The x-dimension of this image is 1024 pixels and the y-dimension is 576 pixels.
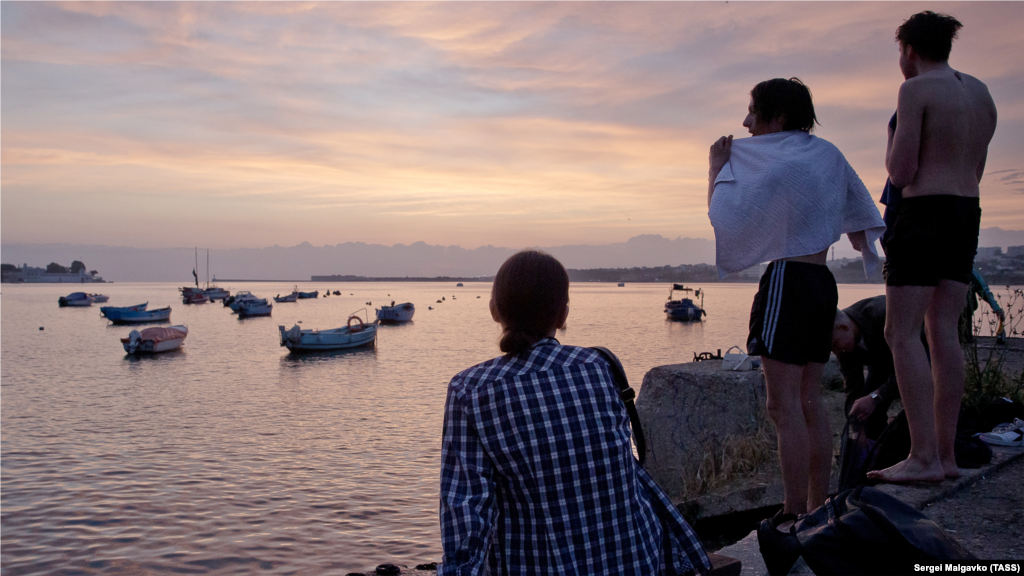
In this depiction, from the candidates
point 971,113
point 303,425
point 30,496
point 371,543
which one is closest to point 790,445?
point 971,113

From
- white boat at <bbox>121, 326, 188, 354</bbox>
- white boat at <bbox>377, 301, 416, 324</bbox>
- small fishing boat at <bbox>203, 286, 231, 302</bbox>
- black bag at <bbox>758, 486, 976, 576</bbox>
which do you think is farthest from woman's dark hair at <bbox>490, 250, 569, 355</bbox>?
small fishing boat at <bbox>203, 286, 231, 302</bbox>

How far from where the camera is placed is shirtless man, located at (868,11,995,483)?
3.12 meters

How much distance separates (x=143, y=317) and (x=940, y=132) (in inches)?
3035

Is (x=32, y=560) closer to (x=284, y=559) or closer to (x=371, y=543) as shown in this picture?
(x=284, y=559)

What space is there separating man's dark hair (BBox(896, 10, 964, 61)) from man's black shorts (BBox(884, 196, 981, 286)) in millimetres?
716

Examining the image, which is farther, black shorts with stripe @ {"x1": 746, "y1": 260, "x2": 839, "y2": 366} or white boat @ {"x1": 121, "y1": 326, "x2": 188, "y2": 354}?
white boat @ {"x1": 121, "y1": 326, "x2": 188, "y2": 354}

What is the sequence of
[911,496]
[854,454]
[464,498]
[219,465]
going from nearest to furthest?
[464,498], [911,496], [854,454], [219,465]

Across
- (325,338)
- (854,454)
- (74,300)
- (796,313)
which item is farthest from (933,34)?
(74,300)

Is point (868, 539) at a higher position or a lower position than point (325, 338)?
higher

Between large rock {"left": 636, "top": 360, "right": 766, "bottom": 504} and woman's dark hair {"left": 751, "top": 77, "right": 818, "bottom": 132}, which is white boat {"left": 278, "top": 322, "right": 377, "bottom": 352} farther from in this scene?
woman's dark hair {"left": 751, "top": 77, "right": 818, "bottom": 132}

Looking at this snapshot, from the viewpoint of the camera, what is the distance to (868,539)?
1.97 meters

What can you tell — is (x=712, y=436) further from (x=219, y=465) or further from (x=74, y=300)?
(x=74, y=300)

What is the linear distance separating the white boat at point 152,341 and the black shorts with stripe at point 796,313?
144 ft

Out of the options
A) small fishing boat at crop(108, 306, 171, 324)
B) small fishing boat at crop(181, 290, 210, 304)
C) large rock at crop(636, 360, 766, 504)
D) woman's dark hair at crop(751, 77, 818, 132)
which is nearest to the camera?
woman's dark hair at crop(751, 77, 818, 132)
